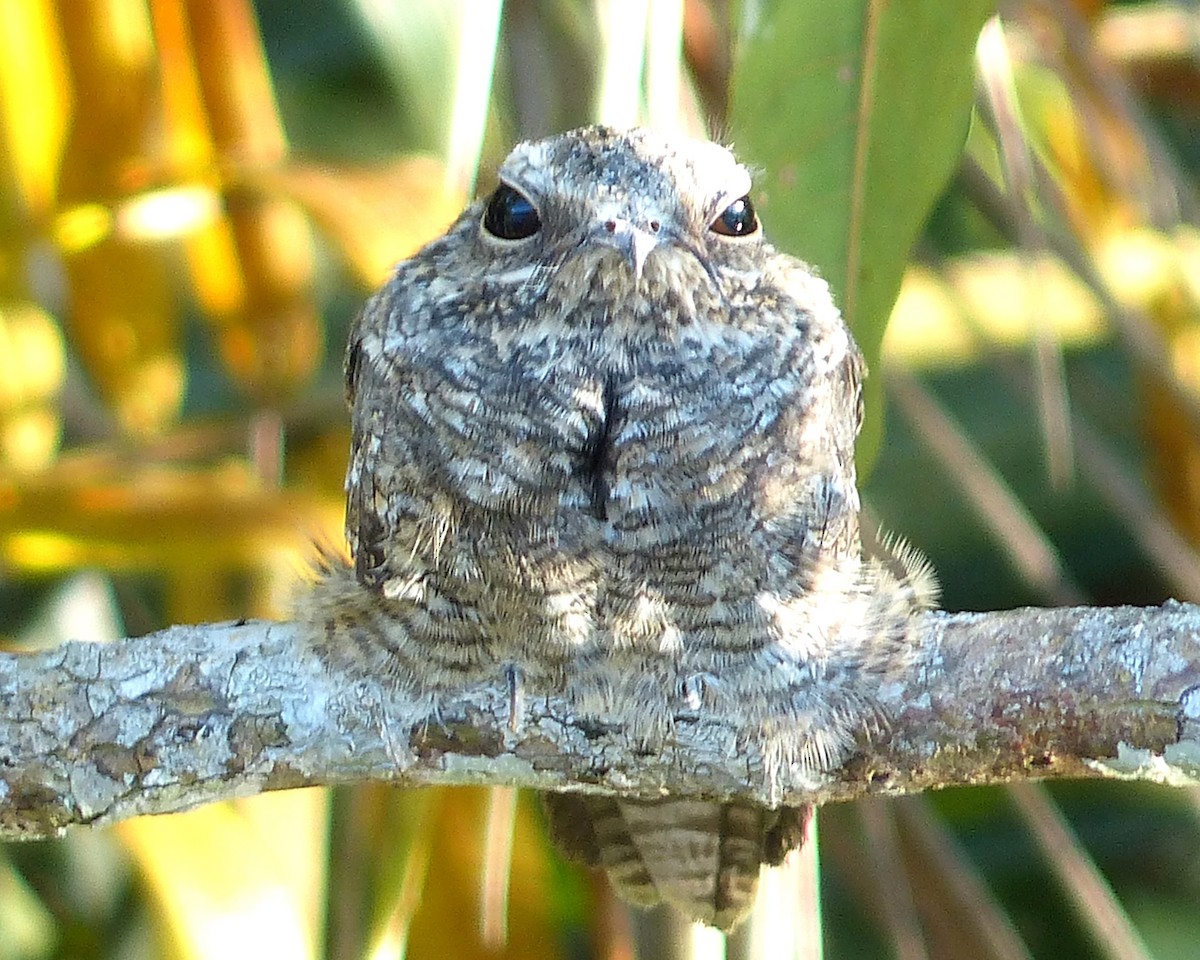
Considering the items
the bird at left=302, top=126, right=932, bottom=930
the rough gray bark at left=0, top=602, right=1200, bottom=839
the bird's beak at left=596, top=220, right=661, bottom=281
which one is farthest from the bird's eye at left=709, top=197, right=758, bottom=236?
the rough gray bark at left=0, top=602, right=1200, bottom=839

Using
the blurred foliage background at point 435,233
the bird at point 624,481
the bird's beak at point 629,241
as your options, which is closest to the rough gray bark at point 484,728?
the bird at point 624,481

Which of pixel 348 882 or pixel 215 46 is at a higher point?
pixel 215 46

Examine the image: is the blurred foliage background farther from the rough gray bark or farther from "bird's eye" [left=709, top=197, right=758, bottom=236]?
the rough gray bark

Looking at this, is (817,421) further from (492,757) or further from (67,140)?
(67,140)

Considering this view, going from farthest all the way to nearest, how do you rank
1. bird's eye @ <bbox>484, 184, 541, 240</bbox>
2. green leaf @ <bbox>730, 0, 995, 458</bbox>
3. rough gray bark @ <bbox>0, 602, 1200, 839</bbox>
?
bird's eye @ <bbox>484, 184, 541, 240</bbox>, green leaf @ <bbox>730, 0, 995, 458</bbox>, rough gray bark @ <bbox>0, 602, 1200, 839</bbox>

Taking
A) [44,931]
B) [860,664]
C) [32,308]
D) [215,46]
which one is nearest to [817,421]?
[860,664]

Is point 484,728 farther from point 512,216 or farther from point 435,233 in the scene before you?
point 435,233

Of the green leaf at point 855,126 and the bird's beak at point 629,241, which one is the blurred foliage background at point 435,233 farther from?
the bird's beak at point 629,241
